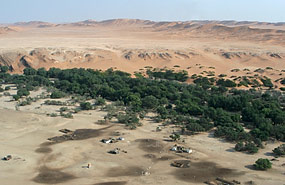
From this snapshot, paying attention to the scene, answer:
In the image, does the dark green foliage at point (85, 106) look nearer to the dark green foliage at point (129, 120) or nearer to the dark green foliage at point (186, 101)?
the dark green foliage at point (186, 101)

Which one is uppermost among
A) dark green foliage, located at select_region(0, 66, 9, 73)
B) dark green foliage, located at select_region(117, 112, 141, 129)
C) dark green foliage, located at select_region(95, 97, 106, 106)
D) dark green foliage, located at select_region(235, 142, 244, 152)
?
dark green foliage, located at select_region(0, 66, 9, 73)

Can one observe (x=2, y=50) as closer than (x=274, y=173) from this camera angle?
No

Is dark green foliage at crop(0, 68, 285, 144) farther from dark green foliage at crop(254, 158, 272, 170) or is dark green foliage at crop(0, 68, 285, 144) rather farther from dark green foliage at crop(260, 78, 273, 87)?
dark green foliage at crop(260, 78, 273, 87)

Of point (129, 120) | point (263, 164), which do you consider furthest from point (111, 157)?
point (263, 164)

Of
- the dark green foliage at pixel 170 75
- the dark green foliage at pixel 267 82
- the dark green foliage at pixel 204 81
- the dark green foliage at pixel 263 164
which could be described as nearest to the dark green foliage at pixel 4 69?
the dark green foliage at pixel 170 75

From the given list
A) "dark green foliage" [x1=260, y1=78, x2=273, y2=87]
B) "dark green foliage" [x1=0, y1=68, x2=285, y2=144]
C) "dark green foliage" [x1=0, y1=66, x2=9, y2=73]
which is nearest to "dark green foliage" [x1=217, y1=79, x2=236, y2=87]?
"dark green foliage" [x1=0, y1=68, x2=285, y2=144]

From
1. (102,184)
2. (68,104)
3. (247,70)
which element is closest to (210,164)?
(102,184)

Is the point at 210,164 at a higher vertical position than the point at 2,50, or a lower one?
lower

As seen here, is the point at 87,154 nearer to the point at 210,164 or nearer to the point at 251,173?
the point at 210,164
